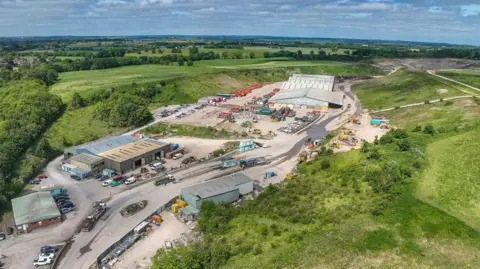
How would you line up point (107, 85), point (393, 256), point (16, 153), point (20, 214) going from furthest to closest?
point (107, 85) → point (16, 153) → point (20, 214) → point (393, 256)

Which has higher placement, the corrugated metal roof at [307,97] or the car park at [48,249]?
the corrugated metal roof at [307,97]

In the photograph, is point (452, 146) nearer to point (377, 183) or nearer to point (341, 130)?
point (377, 183)

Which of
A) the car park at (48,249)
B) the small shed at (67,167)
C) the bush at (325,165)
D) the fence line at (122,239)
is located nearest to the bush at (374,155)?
the bush at (325,165)

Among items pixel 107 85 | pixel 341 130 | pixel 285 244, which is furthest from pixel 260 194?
pixel 107 85

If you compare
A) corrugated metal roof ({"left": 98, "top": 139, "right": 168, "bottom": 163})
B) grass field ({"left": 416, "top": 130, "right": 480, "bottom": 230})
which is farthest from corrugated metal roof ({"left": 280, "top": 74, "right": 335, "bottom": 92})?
grass field ({"left": 416, "top": 130, "right": 480, "bottom": 230})

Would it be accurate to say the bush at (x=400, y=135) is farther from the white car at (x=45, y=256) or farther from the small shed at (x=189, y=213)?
the white car at (x=45, y=256)
